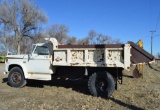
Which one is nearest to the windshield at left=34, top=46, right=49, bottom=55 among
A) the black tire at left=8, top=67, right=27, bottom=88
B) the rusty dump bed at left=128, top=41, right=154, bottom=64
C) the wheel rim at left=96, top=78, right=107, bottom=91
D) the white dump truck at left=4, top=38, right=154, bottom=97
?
the white dump truck at left=4, top=38, right=154, bottom=97

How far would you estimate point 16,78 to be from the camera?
11.1 metres

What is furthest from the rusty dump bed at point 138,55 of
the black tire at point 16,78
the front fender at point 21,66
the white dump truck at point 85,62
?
the black tire at point 16,78

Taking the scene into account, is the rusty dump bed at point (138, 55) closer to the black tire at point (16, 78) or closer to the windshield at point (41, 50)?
the windshield at point (41, 50)

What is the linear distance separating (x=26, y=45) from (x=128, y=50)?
53873mm

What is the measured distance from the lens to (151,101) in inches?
325

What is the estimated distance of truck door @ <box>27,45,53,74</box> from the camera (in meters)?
10.3

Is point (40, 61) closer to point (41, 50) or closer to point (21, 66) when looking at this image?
point (41, 50)

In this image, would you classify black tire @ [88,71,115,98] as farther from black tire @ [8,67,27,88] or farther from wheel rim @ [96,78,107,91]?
black tire @ [8,67,27,88]

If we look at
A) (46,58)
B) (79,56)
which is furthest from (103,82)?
(46,58)

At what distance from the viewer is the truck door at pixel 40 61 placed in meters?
10.3

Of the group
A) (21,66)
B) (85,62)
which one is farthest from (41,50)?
(85,62)

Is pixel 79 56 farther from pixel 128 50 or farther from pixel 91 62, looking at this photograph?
pixel 128 50

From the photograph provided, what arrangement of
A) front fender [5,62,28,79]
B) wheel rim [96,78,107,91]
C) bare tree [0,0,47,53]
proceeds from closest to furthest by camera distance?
wheel rim [96,78,107,91], front fender [5,62,28,79], bare tree [0,0,47,53]

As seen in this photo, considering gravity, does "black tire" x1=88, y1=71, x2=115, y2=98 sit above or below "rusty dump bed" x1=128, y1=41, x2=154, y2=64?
below
